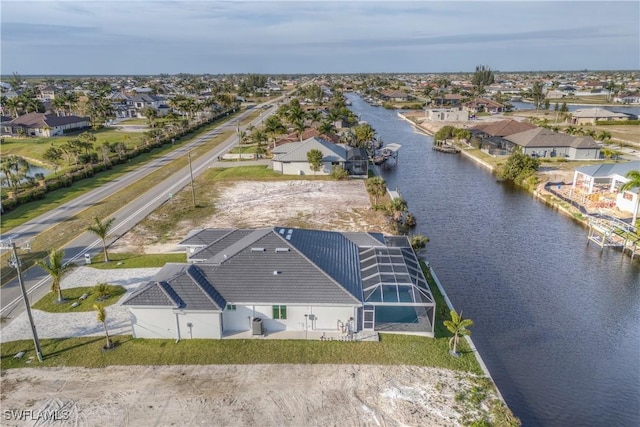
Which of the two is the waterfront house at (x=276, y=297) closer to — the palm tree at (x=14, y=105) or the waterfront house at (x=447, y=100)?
the palm tree at (x=14, y=105)

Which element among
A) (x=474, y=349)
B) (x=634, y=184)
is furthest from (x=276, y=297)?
(x=634, y=184)

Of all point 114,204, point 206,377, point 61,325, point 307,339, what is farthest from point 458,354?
point 114,204

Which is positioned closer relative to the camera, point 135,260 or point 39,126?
point 135,260

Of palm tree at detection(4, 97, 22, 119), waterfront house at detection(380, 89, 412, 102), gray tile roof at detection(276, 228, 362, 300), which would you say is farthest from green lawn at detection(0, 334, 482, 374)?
waterfront house at detection(380, 89, 412, 102)

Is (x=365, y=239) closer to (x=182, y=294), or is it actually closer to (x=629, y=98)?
(x=182, y=294)

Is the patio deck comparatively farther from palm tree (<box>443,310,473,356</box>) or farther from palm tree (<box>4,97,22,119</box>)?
palm tree (<box>4,97,22,119</box>)

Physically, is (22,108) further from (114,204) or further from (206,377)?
(206,377)

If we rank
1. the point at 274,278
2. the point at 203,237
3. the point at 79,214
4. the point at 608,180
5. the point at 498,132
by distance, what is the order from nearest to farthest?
the point at 274,278, the point at 203,237, the point at 79,214, the point at 608,180, the point at 498,132
